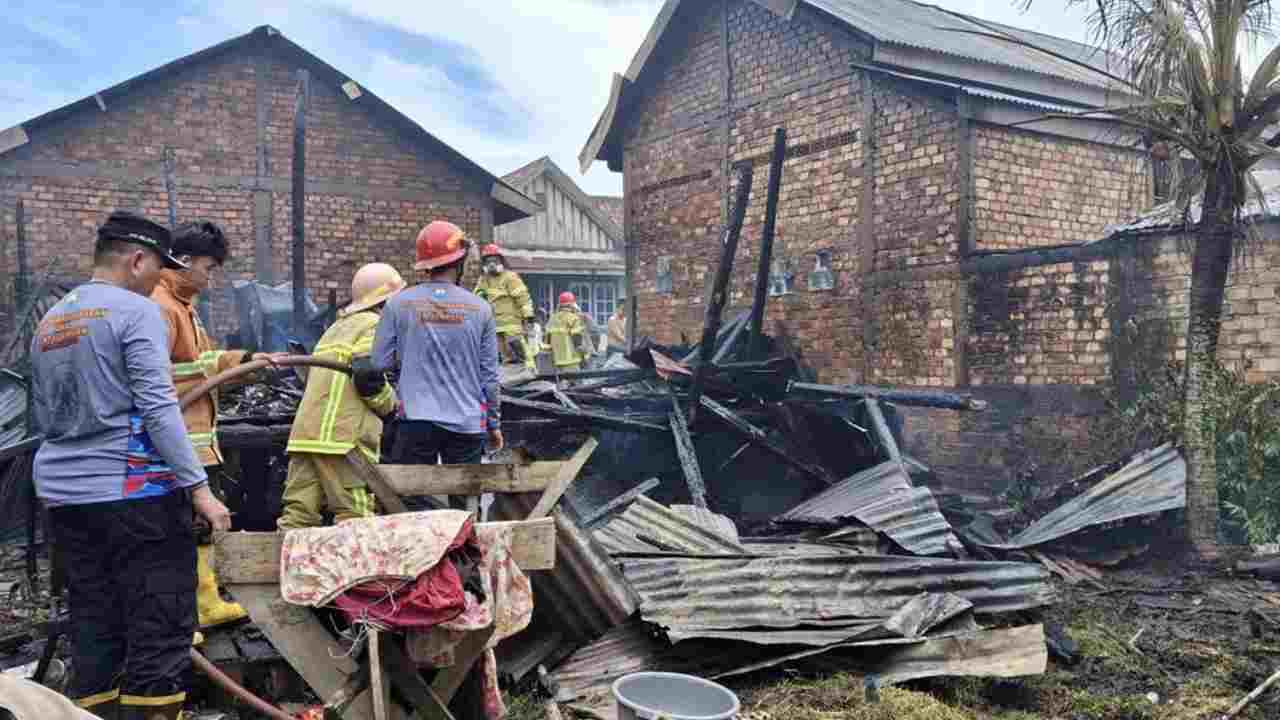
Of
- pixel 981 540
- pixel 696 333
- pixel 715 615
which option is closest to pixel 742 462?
pixel 981 540

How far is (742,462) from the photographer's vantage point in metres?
8.28

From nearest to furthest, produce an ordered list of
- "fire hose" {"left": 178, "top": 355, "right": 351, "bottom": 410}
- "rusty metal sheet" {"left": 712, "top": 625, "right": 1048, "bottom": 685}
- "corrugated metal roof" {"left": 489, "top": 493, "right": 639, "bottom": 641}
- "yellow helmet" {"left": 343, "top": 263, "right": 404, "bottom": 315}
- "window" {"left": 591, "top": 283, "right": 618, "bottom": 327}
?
"fire hose" {"left": 178, "top": 355, "right": 351, "bottom": 410}
"corrugated metal roof" {"left": 489, "top": 493, "right": 639, "bottom": 641}
"rusty metal sheet" {"left": 712, "top": 625, "right": 1048, "bottom": 685}
"yellow helmet" {"left": 343, "top": 263, "right": 404, "bottom": 315}
"window" {"left": 591, "top": 283, "right": 618, "bottom": 327}

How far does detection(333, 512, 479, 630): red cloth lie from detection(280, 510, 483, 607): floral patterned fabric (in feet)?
0.12

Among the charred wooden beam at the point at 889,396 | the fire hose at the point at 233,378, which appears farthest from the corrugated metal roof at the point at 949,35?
the fire hose at the point at 233,378

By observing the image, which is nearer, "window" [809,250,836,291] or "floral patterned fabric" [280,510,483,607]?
"floral patterned fabric" [280,510,483,607]

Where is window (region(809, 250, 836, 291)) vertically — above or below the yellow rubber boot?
above

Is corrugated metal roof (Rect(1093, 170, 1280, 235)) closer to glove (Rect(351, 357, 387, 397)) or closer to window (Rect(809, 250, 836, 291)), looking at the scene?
window (Rect(809, 250, 836, 291))

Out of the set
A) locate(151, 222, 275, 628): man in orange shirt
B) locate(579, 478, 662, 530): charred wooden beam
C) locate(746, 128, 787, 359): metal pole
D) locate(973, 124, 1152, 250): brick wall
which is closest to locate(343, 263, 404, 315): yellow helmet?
locate(151, 222, 275, 628): man in orange shirt

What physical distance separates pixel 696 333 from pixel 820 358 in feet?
7.91

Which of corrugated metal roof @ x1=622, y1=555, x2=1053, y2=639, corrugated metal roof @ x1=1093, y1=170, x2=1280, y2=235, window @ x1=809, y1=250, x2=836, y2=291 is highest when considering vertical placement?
corrugated metal roof @ x1=1093, y1=170, x2=1280, y2=235

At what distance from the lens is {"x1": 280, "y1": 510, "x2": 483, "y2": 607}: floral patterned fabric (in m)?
2.76

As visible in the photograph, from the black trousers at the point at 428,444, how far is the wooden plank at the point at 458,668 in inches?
69.4

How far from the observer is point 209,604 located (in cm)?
436

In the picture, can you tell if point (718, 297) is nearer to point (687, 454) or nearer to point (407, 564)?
point (687, 454)
